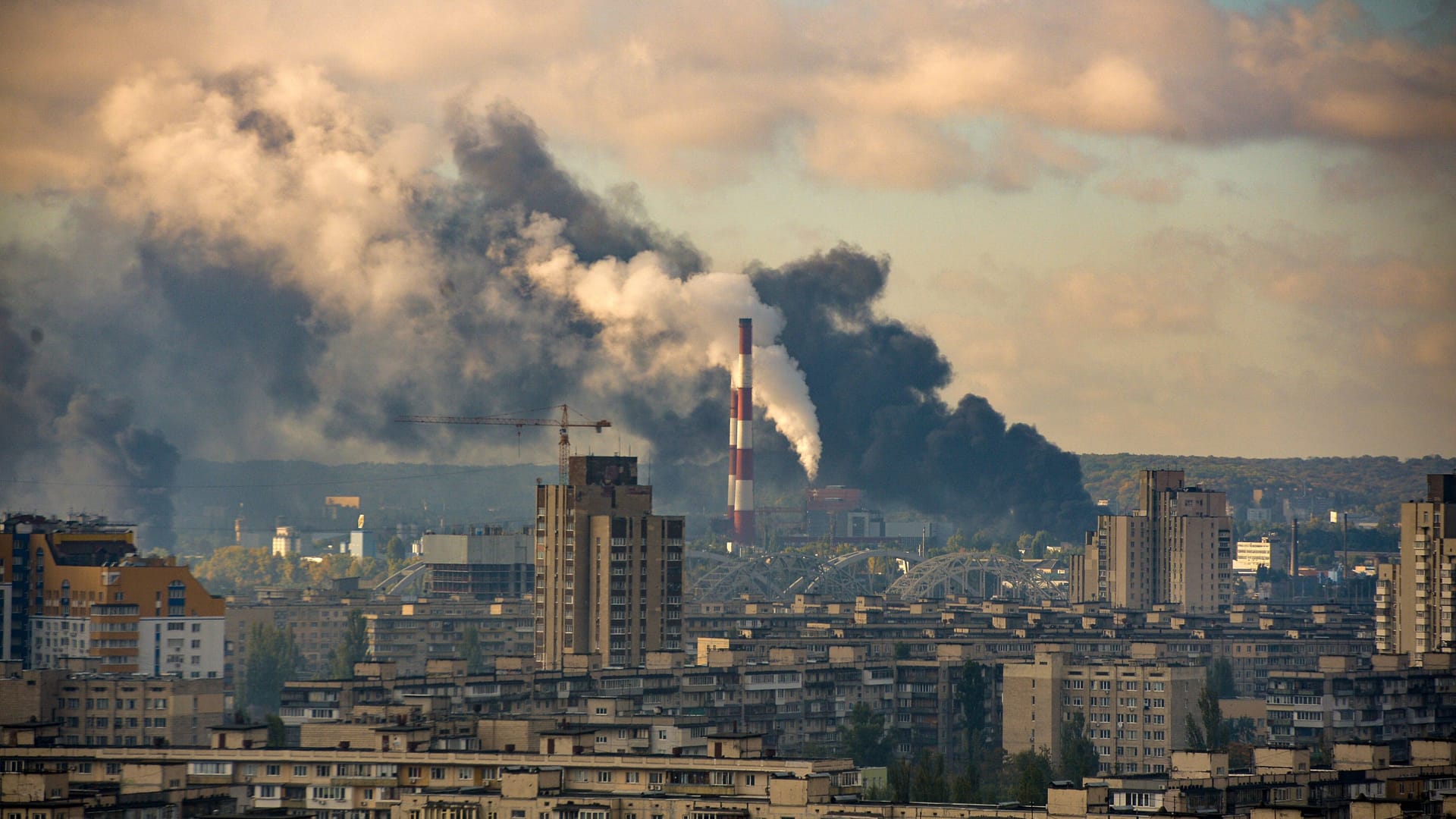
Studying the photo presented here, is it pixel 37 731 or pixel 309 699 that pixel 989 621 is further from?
pixel 37 731

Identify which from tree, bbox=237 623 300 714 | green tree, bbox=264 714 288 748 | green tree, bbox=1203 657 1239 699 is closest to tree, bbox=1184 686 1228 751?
green tree, bbox=1203 657 1239 699

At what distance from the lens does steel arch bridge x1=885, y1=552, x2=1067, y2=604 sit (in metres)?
179

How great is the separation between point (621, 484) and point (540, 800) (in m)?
46.6

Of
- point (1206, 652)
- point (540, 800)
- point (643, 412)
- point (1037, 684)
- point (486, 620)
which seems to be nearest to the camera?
point (540, 800)

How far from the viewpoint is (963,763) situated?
90125 mm

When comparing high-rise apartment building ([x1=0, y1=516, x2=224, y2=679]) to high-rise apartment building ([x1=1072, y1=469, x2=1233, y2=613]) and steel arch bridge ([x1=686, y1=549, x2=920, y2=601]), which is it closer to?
high-rise apartment building ([x1=1072, y1=469, x2=1233, y2=613])

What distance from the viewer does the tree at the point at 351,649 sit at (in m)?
113

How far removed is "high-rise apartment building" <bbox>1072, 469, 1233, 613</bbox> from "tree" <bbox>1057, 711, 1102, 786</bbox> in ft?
201

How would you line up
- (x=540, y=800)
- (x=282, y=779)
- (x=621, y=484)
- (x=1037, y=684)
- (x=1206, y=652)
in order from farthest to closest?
(x=1206, y=652) → (x=621, y=484) → (x=1037, y=684) → (x=282, y=779) → (x=540, y=800)

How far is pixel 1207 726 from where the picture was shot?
285 ft

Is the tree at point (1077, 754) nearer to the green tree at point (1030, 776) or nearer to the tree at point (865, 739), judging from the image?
the green tree at point (1030, 776)

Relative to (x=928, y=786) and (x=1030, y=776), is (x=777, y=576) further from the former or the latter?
(x=928, y=786)

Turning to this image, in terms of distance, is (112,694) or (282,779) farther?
(112,694)

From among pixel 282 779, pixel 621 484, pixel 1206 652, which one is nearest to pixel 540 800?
pixel 282 779
